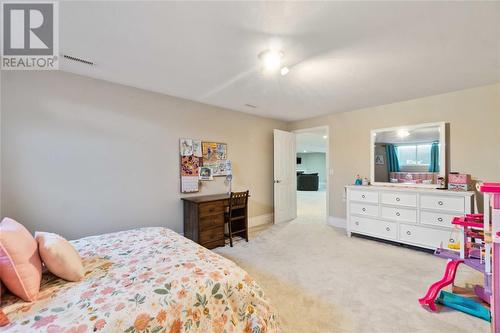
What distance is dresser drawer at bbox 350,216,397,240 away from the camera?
3367 mm

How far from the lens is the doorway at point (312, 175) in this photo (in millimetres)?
5026

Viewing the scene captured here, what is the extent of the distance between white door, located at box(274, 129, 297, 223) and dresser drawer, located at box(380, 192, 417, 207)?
2012 mm

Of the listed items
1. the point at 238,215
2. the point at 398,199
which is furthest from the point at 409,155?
the point at 238,215

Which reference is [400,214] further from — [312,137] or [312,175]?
[312,175]

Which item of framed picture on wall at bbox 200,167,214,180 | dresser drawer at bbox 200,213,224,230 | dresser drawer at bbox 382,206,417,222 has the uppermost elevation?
framed picture on wall at bbox 200,167,214,180

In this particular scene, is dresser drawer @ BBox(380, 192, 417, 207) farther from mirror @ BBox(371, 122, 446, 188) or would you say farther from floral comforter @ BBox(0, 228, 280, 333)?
floral comforter @ BBox(0, 228, 280, 333)

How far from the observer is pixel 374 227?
11.6 feet

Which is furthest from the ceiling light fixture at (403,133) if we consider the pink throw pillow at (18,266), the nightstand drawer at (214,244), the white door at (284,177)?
the pink throw pillow at (18,266)

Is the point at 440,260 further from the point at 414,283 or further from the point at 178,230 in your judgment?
the point at 178,230

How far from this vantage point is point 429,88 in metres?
3.01

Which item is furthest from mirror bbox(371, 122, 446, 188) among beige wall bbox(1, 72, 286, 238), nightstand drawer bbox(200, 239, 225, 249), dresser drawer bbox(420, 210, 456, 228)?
beige wall bbox(1, 72, 286, 238)

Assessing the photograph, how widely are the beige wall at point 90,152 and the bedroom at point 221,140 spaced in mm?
15

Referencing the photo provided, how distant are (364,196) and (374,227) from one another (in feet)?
1.72

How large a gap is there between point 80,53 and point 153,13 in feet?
3.62
